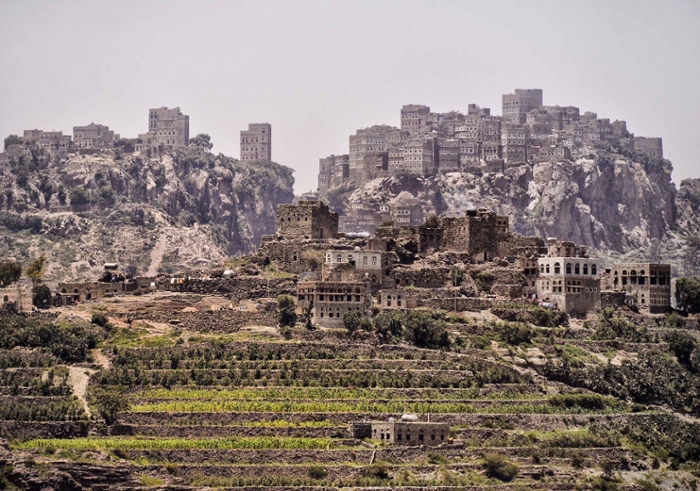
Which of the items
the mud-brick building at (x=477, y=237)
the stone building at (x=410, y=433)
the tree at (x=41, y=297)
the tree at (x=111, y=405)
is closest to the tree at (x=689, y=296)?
the mud-brick building at (x=477, y=237)

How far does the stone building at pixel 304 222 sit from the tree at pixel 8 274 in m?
16.1

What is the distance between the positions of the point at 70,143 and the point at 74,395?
93.0 metres

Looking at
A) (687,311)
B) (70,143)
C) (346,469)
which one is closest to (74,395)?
(346,469)

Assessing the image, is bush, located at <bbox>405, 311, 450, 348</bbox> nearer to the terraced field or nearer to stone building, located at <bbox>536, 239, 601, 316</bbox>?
the terraced field

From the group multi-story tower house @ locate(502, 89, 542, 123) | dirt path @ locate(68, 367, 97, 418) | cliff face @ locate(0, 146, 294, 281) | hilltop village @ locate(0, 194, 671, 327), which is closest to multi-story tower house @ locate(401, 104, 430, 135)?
multi-story tower house @ locate(502, 89, 542, 123)

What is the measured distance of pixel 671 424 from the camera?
79.1 meters

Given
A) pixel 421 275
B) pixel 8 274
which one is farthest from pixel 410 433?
pixel 8 274

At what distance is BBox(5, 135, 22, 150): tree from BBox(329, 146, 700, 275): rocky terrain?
105 feet

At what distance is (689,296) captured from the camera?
318 feet

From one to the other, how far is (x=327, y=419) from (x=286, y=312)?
13004 mm

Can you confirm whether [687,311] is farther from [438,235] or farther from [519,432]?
[519,432]

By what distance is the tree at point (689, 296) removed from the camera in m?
96.6

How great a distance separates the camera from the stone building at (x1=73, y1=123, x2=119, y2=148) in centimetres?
16700

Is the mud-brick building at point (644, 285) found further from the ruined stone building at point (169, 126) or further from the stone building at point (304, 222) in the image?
the ruined stone building at point (169, 126)
